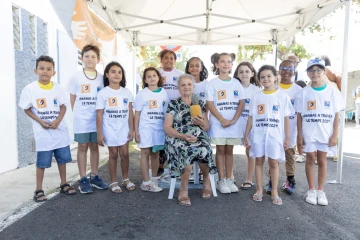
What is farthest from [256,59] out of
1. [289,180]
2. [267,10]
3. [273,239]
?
[273,239]

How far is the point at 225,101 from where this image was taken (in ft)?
12.7

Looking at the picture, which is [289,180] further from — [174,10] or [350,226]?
[174,10]

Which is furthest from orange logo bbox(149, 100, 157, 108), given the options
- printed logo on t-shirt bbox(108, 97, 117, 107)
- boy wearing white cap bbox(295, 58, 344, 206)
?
boy wearing white cap bbox(295, 58, 344, 206)

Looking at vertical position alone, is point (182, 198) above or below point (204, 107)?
below

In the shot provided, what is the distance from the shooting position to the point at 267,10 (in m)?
5.65

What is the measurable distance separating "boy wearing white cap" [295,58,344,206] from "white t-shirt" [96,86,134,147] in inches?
86.1

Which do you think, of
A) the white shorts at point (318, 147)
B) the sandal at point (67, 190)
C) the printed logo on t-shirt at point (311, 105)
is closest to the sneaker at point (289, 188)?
the white shorts at point (318, 147)

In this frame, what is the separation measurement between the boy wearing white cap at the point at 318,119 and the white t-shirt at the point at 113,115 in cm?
219

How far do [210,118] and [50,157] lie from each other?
6.58 ft

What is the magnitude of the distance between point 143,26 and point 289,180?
4276mm

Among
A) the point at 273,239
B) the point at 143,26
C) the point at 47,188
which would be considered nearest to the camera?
the point at 273,239

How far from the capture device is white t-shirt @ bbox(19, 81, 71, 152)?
347 cm

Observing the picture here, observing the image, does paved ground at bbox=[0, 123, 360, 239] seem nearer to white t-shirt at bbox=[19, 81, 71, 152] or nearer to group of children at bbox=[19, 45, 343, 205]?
group of children at bbox=[19, 45, 343, 205]

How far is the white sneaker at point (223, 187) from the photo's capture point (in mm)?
3867
